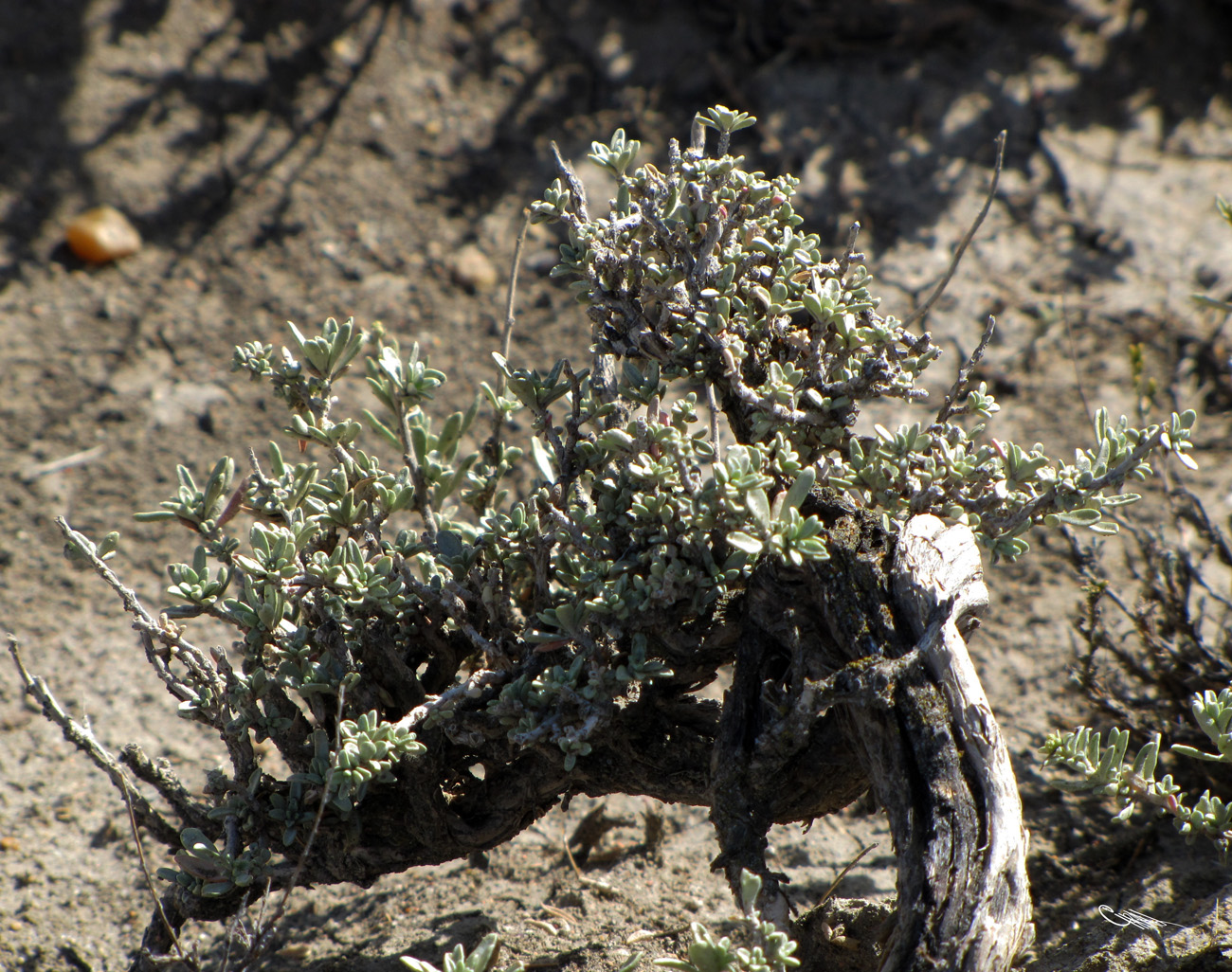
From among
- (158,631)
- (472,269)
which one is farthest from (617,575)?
(472,269)

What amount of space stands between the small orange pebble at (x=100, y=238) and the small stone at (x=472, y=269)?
4.79 feet

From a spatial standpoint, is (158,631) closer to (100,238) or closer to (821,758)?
(821,758)

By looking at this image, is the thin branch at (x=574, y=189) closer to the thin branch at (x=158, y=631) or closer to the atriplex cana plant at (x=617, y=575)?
the atriplex cana plant at (x=617, y=575)

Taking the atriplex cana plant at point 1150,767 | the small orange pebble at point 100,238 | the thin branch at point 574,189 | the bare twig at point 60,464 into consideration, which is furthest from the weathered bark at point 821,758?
the small orange pebble at point 100,238

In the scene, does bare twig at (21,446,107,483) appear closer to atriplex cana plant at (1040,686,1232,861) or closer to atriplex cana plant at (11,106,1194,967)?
atriplex cana plant at (11,106,1194,967)

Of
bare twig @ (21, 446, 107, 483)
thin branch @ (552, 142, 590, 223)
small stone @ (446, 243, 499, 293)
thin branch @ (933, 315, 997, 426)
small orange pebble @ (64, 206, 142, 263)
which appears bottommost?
thin branch @ (933, 315, 997, 426)

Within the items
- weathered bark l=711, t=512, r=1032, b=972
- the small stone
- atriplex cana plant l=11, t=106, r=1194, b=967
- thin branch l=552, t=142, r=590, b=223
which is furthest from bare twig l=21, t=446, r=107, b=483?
weathered bark l=711, t=512, r=1032, b=972

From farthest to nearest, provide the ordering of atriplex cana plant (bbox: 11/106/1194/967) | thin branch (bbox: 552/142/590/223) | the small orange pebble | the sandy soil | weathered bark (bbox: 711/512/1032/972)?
the small orange pebble < the sandy soil < thin branch (bbox: 552/142/590/223) < atriplex cana plant (bbox: 11/106/1194/967) < weathered bark (bbox: 711/512/1032/972)

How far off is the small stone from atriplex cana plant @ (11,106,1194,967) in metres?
2.35

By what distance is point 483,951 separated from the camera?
1.69 meters

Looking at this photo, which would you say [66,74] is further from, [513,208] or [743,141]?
[743,141]

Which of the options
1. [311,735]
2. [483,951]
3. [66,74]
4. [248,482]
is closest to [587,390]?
[248,482]

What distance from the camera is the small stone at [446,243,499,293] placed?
14.8 ft

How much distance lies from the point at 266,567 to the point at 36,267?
3226mm
